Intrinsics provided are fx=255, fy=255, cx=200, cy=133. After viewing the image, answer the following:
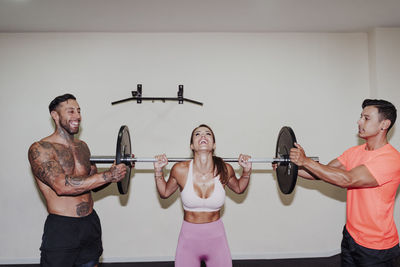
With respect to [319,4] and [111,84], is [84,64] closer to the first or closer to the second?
[111,84]

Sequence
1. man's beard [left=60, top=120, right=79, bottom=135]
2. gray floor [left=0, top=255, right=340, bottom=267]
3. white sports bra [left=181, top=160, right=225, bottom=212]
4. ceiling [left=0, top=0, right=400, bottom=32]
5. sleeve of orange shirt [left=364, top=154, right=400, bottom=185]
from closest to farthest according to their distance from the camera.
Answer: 1. sleeve of orange shirt [left=364, top=154, right=400, bottom=185]
2. white sports bra [left=181, top=160, right=225, bottom=212]
3. man's beard [left=60, top=120, right=79, bottom=135]
4. ceiling [left=0, top=0, right=400, bottom=32]
5. gray floor [left=0, top=255, right=340, bottom=267]

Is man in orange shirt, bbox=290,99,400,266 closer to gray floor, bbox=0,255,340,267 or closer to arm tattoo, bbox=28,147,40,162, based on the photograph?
gray floor, bbox=0,255,340,267

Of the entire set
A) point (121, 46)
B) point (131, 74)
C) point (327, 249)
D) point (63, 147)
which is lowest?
point (327, 249)

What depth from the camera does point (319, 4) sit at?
2191mm

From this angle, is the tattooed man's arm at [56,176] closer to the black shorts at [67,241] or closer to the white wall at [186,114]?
the black shorts at [67,241]

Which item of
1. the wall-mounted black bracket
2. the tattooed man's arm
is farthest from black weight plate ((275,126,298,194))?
the tattooed man's arm

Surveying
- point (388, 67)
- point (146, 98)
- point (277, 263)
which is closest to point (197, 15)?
point (146, 98)

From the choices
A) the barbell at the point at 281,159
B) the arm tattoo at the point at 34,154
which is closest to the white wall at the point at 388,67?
the barbell at the point at 281,159

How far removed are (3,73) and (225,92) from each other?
233 centimetres

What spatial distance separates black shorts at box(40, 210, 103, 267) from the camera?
160 centimetres

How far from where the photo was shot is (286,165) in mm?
1877

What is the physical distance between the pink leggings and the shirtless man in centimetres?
60

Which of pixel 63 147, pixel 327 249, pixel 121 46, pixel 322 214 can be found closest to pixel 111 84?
pixel 121 46

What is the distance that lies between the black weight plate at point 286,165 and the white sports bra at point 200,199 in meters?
0.49
